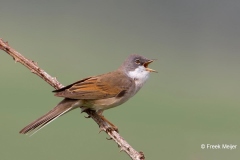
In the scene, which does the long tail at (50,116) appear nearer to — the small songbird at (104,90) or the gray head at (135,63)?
the small songbird at (104,90)

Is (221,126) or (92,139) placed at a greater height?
(221,126)

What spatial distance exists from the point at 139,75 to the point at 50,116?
73.3 inches

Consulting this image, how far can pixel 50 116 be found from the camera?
311 inches

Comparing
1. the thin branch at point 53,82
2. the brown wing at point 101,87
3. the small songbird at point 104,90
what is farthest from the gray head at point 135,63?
the thin branch at point 53,82

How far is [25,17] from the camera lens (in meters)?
52.8

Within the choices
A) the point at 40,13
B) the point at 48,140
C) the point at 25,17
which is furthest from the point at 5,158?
the point at 40,13

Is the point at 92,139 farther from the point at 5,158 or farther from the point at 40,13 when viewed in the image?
the point at 40,13

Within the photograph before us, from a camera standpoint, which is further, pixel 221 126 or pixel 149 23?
pixel 149 23

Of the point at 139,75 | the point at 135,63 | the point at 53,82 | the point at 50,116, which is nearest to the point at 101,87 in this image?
the point at 139,75

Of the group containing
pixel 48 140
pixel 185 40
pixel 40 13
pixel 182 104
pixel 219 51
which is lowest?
pixel 48 140

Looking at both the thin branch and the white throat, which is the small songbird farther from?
the thin branch

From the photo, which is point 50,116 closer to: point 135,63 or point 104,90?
point 104,90

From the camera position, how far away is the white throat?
9273mm

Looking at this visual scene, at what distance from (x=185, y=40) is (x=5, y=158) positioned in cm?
4237
